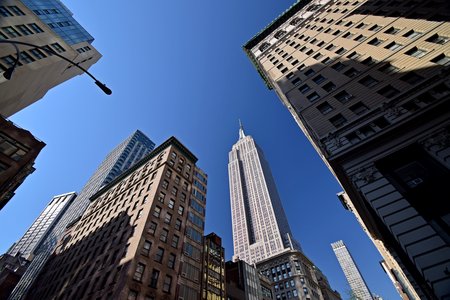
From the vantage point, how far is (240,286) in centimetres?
6088

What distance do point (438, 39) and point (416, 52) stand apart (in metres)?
2.24

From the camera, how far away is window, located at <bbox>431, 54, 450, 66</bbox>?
19.8 metres

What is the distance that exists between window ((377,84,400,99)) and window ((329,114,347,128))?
12.3 ft

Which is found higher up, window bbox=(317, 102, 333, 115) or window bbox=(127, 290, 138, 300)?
window bbox=(317, 102, 333, 115)

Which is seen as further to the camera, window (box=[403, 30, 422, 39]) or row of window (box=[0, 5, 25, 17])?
row of window (box=[0, 5, 25, 17])

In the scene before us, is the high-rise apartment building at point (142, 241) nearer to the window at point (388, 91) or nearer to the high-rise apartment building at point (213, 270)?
the high-rise apartment building at point (213, 270)

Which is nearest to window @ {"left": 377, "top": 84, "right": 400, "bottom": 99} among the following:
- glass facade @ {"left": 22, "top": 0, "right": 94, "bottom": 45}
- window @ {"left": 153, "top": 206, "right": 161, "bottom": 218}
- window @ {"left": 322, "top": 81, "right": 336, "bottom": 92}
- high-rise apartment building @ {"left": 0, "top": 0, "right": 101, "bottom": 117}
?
window @ {"left": 322, "top": 81, "right": 336, "bottom": 92}

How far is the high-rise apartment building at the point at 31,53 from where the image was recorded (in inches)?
1327

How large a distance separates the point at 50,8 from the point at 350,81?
220ft

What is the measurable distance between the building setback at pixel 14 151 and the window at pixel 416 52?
146 ft

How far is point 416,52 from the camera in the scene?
918 inches

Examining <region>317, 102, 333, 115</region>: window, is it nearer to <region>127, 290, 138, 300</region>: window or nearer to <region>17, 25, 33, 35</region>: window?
<region>127, 290, 138, 300</region>: window

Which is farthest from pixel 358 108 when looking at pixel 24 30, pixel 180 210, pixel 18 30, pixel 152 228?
pixel 24 30

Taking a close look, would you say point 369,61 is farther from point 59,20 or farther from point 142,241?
point 59,20
